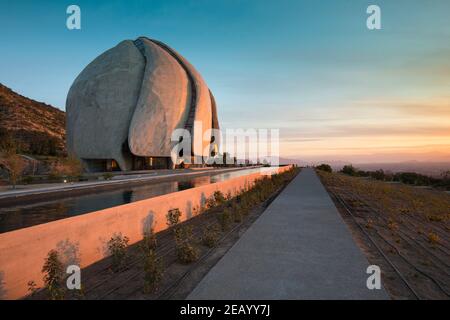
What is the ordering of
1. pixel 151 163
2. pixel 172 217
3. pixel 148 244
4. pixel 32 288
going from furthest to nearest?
pixel 151 163
pixel 172 217
pixel 148 244
pixel 32 288

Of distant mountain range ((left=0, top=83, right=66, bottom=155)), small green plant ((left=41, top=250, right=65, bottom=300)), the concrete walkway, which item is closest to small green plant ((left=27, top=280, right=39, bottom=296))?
small green plant ((left=41, top=250, right=65, bottom=300))

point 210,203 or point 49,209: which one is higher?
point 49,209

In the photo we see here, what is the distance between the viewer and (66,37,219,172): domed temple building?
34875mm

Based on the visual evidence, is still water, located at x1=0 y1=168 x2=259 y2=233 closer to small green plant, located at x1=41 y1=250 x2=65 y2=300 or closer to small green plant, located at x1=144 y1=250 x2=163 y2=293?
small green plant, located at x1=41 y1=250 x2=65 y2=300

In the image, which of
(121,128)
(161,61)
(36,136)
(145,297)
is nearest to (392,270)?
(145,297)

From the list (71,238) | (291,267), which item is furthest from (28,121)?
(291,267)

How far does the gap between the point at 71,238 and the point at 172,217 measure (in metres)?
3.90

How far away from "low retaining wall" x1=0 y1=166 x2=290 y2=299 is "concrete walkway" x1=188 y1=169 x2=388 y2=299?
254cm

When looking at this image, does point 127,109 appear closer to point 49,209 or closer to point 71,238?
point 49,209

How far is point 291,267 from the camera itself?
17.4 feet

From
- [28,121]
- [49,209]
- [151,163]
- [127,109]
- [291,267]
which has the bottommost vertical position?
[291,267]

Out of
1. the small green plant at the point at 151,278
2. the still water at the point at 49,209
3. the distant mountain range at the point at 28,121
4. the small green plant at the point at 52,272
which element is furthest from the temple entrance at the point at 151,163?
the small green plant at the point at 151,278

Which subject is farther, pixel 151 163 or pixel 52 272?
pixel 151 163
